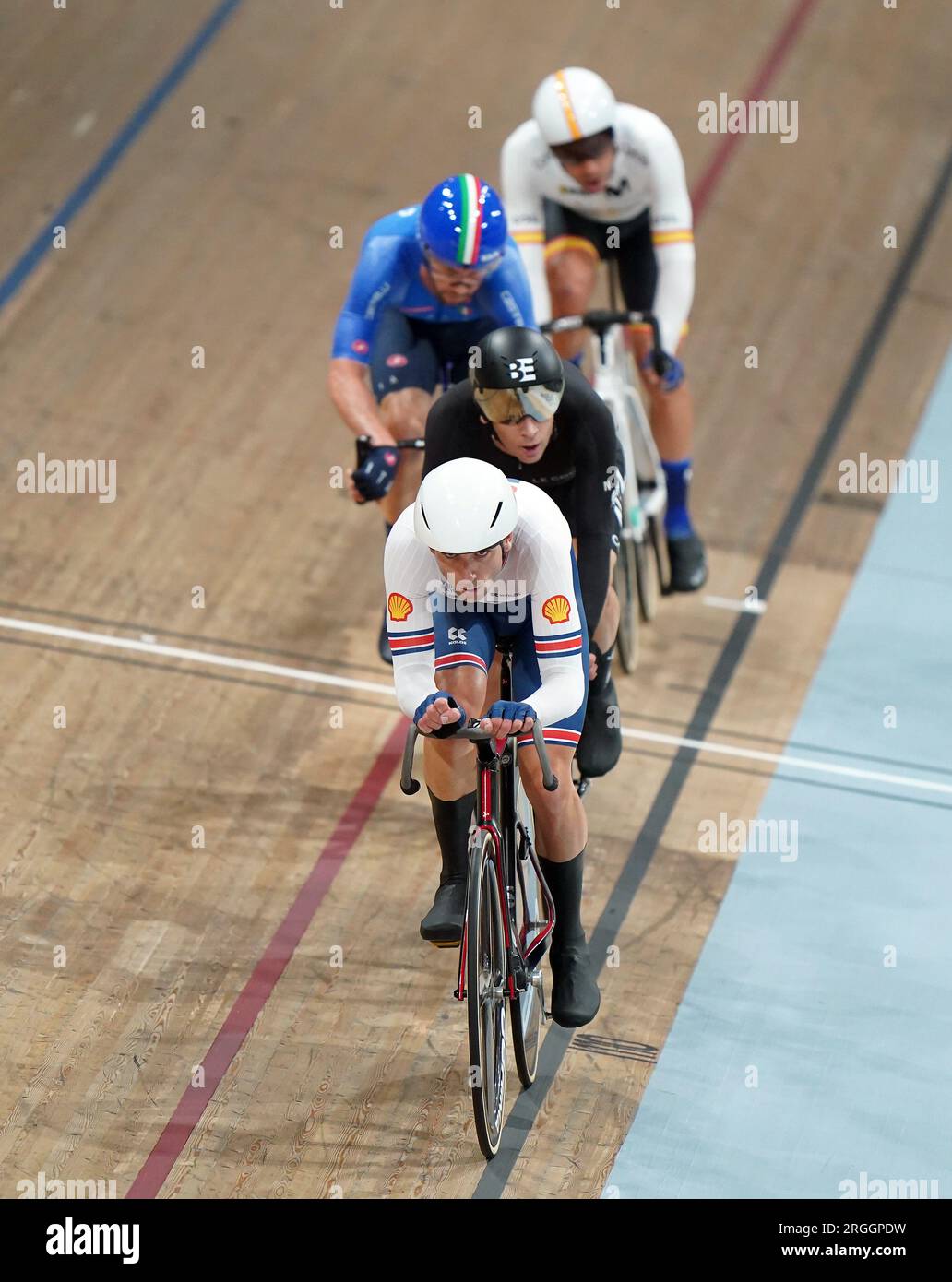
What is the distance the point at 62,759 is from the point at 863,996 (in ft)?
6.57

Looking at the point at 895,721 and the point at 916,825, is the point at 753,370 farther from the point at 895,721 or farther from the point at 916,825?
the point at 916,825

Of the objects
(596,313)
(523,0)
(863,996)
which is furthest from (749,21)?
(863,996)

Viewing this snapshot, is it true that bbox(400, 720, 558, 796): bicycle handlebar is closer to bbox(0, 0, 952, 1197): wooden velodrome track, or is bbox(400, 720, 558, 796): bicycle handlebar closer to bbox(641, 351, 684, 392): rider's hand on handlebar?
bbox(0, 0, 952, 1197): wooden velodrome track

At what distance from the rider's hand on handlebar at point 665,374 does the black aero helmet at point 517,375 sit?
47.1 inches

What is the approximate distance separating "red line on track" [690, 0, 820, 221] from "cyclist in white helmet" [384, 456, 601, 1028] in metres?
3.77

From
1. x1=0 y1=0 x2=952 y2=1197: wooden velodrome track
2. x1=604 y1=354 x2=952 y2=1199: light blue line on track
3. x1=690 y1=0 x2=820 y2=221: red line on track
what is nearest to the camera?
x1=604 y1=354 x2=952 y2=1199: light blue line on track

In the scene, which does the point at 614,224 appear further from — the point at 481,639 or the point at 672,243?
the point at 481,639

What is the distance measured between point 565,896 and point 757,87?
506 cm

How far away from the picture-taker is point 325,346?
6.13 m

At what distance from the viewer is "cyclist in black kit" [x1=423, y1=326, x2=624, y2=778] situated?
3.50 metres

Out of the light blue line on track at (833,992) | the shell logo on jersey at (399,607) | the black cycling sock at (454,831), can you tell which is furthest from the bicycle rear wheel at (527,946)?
the shell logo on jersey at (399,607)

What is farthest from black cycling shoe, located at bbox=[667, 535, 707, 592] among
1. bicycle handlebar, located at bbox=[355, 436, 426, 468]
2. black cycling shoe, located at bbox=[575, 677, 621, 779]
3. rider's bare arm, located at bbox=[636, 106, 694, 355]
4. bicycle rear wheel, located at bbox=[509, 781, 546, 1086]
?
bicycle rear wheel, located at bbox=[509, 781, 546, 1086]

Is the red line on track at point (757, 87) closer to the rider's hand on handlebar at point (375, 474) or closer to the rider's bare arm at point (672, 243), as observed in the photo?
the rider's bare arm at point (672, 243)

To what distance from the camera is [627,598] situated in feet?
16.0
